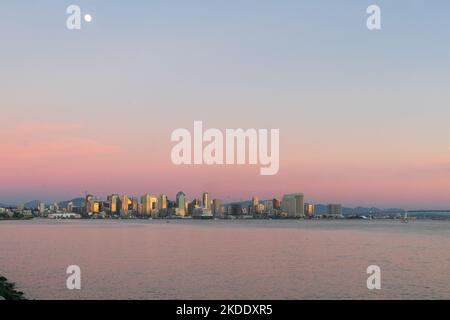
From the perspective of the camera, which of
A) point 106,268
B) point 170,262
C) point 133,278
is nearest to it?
point 133,278

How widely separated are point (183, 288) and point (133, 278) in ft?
30.2

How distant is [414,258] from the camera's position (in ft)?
273

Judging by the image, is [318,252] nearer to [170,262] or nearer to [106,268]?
[170,262]
